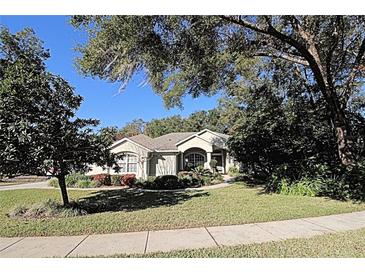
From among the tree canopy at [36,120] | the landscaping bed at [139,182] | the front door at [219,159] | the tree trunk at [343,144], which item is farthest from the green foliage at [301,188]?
the front door at [219,159]

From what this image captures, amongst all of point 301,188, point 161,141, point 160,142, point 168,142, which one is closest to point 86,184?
point 160,142

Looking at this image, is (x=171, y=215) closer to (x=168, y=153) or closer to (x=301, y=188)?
(x=301, y=188)

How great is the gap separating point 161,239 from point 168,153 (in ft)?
45.9

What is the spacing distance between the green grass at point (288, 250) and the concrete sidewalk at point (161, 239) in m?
0.22

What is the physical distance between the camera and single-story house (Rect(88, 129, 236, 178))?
16.9 m

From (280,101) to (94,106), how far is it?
29.5ft

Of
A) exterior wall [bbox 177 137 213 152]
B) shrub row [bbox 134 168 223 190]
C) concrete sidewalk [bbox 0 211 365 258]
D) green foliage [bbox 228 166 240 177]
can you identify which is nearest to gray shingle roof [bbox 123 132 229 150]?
exterior wall [bbox 177 137 213 152]

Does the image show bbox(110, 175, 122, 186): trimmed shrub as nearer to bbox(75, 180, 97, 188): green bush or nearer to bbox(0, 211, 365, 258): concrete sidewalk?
bbox(75, 180, 97, 188): green bush

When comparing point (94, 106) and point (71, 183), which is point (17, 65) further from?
point (71, 183)

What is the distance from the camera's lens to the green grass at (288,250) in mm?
4039

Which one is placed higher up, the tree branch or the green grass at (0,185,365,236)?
the tree branch

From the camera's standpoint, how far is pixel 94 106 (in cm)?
765

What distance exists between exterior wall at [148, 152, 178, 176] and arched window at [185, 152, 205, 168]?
2.13m

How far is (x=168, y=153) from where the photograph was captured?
1873 cm
